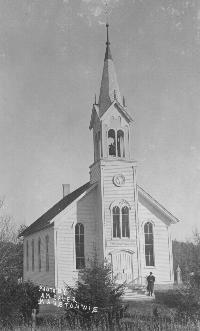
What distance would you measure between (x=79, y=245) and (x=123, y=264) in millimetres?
3109

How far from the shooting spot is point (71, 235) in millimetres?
32094

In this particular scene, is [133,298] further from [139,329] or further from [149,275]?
[139,329]

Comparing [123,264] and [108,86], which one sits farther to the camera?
[108,86]

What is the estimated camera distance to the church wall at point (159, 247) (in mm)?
32875

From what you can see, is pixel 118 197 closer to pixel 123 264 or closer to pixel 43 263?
pixel 123 264

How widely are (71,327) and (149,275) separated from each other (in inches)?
588

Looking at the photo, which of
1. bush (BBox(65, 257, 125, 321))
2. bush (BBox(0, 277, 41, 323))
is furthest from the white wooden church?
bush (BBox(0, 277, 41, 323))

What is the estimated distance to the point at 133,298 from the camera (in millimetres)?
29656

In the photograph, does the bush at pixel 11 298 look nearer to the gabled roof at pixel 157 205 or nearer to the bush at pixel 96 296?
the bush at pixel 96 296

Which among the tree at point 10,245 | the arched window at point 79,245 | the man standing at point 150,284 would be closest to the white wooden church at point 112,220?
the arched window at point 79,245

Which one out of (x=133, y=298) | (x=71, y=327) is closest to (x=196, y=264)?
(x=71, y=327)

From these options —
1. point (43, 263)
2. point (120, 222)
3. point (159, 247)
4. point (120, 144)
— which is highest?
point (120, 144)

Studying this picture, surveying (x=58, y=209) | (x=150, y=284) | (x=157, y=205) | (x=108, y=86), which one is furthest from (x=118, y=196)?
(x=108, y=86)

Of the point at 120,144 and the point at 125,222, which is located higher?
the point at 120,144
